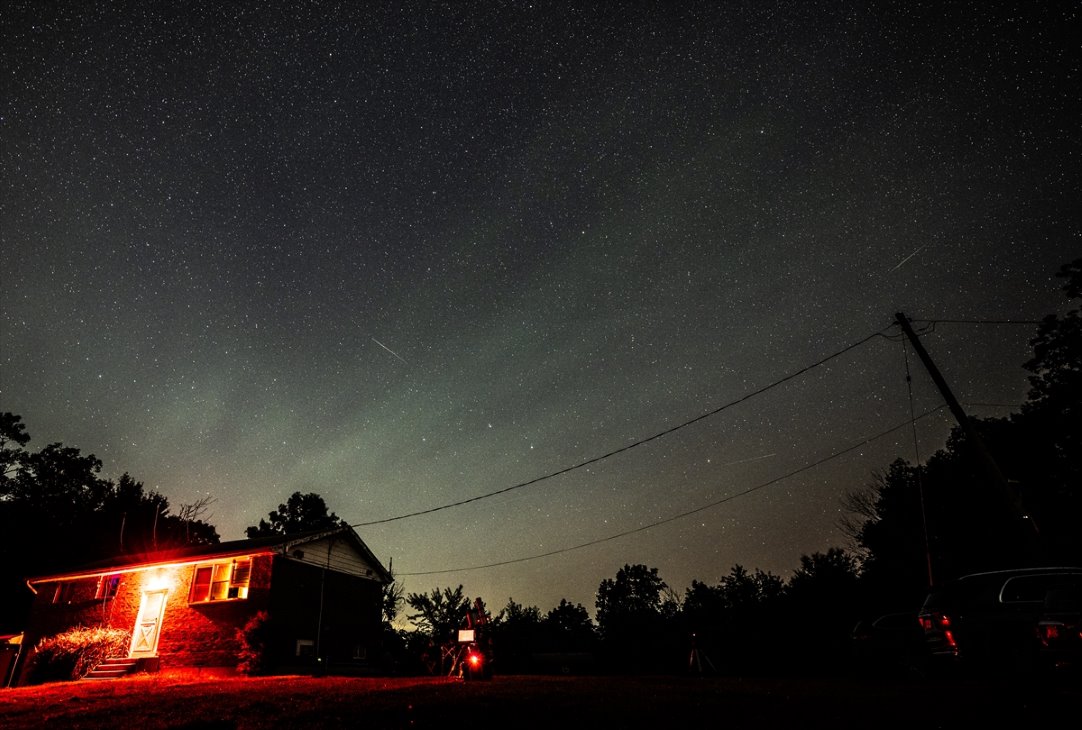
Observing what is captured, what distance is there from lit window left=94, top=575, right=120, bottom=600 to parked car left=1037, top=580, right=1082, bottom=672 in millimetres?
32392

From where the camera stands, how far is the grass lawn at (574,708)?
22.5ft

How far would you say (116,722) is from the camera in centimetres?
843

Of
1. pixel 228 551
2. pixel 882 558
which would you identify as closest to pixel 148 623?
pixel 228 551

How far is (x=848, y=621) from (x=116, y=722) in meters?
23.5

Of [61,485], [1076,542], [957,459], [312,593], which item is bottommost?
[1076,542]

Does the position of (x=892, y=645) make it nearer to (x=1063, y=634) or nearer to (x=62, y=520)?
(x=1063, y=634)

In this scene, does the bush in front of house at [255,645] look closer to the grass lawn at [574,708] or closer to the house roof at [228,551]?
the house roof at [228,551]

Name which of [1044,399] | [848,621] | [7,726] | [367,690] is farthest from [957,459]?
[7,726]

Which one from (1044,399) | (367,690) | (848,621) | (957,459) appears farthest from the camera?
(957,459)

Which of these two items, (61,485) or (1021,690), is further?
(61,485)

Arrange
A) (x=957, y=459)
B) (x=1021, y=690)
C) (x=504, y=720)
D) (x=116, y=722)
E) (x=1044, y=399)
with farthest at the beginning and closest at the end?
1. (x=957, y=459)
2. (x=1044, y=399)
3. (x=116, y=722)
4. (x=504, y=720)
5. (x=1021, y=690)

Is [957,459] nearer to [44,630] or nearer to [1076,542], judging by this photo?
[1076,542]

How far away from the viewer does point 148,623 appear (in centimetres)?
2412

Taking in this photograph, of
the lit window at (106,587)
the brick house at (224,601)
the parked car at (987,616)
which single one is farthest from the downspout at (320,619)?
the parked car at (987,616)
